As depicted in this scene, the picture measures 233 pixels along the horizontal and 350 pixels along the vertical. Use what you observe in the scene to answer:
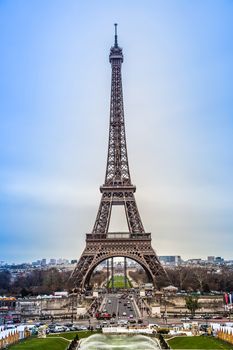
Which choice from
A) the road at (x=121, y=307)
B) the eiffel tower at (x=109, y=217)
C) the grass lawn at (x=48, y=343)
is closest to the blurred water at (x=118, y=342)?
the grass lawn at (x=48, y=343)

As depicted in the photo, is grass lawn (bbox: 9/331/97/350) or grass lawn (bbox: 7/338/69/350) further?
grass lawn (bbox: 9/331/97/350)

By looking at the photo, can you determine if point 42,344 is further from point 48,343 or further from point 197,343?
Result: point 197,343

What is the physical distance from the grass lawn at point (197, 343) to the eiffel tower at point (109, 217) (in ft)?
102

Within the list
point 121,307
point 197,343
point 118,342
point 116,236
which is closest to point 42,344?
point 118,342

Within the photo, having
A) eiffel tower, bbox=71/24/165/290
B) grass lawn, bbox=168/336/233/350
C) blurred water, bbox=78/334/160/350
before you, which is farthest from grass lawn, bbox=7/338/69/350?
eiffel tower, bbox=71/24/165/290

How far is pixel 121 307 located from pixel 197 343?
28372 millimetres

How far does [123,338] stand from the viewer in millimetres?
38781

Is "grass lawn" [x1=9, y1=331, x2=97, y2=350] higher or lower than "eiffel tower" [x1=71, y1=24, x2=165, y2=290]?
lower

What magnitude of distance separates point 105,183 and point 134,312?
23.6 m

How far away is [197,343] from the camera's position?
35469 millimetres

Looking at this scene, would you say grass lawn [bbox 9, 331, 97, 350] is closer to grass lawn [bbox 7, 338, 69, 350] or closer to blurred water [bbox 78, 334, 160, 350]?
grass lawn [bbox 7, 338, 69, 350]

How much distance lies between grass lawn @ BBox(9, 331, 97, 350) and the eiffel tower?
27.7 m

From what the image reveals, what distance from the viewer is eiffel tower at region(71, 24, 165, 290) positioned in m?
70.2

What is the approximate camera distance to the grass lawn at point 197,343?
111 feet
